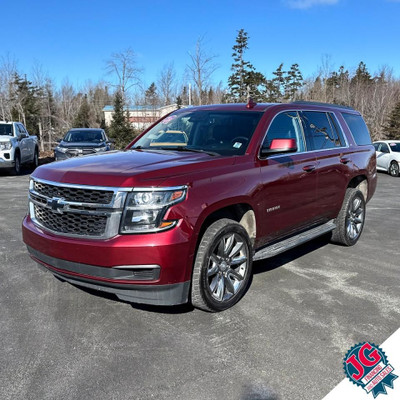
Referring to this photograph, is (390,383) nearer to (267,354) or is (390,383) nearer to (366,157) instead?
(267,354)

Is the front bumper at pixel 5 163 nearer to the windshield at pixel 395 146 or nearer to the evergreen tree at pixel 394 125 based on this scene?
the windshield at pixel 395 146

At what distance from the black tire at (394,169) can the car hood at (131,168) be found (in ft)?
49.6

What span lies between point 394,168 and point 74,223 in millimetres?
16407

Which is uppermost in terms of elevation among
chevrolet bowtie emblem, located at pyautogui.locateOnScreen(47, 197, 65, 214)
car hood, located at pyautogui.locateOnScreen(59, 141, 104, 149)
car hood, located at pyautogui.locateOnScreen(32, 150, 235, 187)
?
car hood, located at pyautogui.locateOnScreen(32, 150, 235, 187)

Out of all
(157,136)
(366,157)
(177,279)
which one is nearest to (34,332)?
(177,279)

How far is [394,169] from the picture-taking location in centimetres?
1678

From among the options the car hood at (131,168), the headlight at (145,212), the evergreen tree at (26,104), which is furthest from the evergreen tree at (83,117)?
the headlight at (145,212)

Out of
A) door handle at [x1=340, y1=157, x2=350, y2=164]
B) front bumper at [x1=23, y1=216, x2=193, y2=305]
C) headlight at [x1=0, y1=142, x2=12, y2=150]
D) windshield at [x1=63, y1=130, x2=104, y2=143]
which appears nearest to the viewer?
front bumper at [x1=23, y1=216, x2=193, y2=305]

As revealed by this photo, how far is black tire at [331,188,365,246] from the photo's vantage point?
18.5 feet

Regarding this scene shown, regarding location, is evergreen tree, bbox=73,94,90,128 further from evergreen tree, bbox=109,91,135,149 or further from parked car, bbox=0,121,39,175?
parked car, bbox=0,121,39,175

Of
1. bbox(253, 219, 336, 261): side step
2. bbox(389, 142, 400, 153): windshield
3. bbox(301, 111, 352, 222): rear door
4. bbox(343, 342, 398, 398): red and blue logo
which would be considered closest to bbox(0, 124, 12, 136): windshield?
bbox(301, 111, 352, 222): rear door

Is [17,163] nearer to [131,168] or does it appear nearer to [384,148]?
[131,168]

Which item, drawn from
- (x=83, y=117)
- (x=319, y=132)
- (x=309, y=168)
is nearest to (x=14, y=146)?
(x=319, y=132)

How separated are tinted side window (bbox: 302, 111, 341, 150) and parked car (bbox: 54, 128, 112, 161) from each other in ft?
33.7
